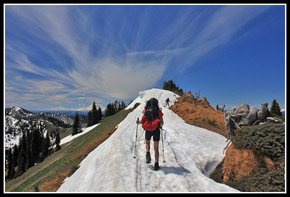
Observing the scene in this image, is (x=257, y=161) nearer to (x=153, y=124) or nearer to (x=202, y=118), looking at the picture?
(x=153, y=124)

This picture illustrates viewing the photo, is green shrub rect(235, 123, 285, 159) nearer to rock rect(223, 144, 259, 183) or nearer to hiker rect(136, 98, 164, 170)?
rock rect(223, 144, 259, 183)

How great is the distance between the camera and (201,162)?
27.9 ft

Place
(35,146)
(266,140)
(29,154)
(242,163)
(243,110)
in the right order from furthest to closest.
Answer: (35,146) < (29,154) < (243,110) < (242,163) < (266,140)

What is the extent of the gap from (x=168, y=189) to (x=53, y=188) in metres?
6.64

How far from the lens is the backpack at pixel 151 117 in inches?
231

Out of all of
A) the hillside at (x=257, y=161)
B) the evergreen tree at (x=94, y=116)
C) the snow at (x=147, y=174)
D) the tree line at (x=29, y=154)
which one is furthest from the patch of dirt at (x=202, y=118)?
the tree line at (x=29, y=154)

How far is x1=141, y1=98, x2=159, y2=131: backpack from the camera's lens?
19.2 ft

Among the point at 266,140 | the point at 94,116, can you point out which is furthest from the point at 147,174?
the point at 94,116

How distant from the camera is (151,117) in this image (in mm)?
5926

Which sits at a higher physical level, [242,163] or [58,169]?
[242,163]

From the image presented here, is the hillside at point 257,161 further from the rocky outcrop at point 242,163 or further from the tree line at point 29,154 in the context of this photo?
the tree line at point 29,154

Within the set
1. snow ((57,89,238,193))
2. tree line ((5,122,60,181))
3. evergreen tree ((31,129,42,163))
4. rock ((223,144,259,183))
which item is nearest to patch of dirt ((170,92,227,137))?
snow ((57,89,238,193))

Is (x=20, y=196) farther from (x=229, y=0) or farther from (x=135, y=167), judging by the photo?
(x=229, y=0)

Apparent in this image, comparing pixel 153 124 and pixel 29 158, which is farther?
pixel 29 158
